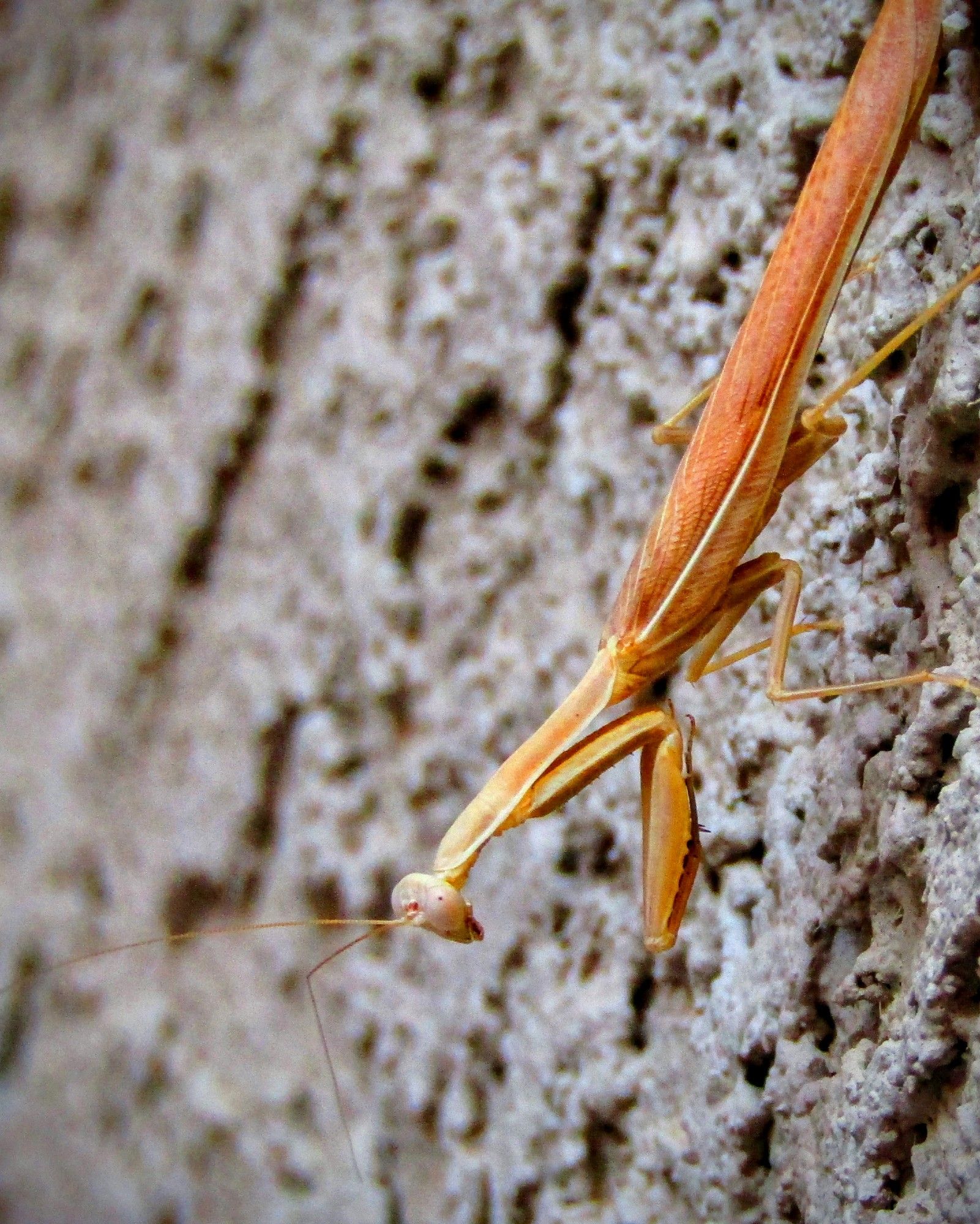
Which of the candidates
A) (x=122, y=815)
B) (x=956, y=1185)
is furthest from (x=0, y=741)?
(x=956, y=1185)

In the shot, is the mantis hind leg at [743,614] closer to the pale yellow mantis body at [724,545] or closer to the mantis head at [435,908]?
the pale yellow mantis body at [724,545]

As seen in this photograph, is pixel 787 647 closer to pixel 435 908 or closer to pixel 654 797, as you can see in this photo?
pixel 654 797

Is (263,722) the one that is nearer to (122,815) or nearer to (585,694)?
(122,815)

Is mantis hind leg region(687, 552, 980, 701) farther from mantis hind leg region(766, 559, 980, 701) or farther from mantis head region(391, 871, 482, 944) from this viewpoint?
mantis head region(391, 871, 482, 944)

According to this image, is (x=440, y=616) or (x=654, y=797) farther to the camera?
(x=440, y=616)

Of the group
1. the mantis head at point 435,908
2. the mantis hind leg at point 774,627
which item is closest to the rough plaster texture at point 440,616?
the mantis hind leg at point 774,627

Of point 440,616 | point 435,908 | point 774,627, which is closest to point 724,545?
point 774,627

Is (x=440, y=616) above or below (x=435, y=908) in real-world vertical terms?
above
